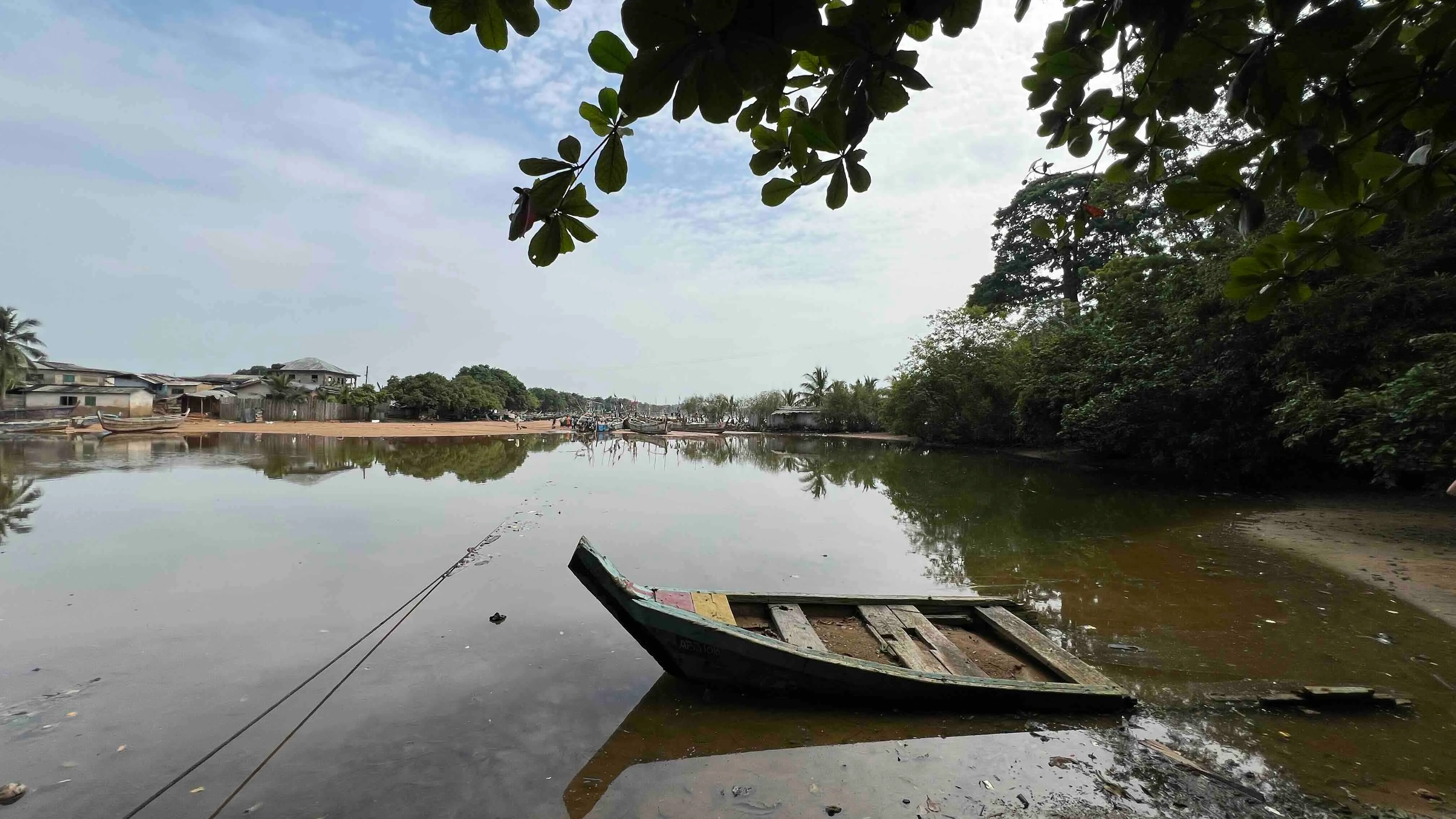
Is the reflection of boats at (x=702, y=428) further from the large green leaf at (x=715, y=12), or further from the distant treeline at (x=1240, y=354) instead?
the large green leaf at (x=715, y=12)

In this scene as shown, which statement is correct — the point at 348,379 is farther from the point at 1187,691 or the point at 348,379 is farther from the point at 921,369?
the point at 1187,691

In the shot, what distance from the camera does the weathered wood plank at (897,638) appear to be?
4027mm

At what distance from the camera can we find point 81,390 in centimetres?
3494

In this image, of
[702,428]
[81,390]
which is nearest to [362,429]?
[81,390]

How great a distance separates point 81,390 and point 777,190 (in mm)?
51158

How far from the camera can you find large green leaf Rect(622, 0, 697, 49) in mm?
815

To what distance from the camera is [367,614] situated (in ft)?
18.1

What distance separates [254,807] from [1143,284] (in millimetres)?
18027

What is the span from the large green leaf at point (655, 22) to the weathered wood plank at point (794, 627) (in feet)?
11.9

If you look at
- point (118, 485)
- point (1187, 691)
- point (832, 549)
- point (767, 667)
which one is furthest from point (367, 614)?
point (118, 485)

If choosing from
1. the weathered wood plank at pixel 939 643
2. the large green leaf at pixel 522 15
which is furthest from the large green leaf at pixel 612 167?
the weathered wood plank at pixel 939 643

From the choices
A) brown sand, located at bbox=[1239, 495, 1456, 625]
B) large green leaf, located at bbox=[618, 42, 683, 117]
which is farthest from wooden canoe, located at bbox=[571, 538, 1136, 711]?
brown sand, located at bbox=[1239, 495, 1456, 625]

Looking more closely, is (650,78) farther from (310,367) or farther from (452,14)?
(310,367)

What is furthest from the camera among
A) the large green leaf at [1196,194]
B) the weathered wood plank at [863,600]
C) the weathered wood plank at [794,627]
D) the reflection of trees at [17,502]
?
the reflection of trees at [17,502]
